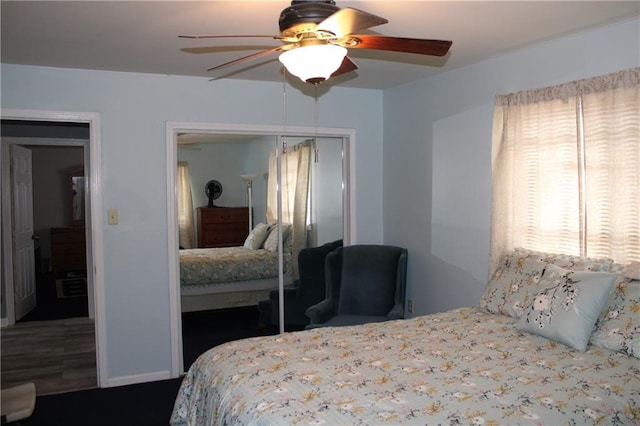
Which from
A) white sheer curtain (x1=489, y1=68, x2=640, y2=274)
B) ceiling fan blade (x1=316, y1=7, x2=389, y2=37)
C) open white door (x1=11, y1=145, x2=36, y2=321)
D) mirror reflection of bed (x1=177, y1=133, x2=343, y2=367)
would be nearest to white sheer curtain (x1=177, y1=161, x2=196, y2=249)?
mirror reflection of bed (x1=177, y1=133, x2=343, y2=367)

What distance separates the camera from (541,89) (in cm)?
310

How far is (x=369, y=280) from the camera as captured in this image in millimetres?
4219

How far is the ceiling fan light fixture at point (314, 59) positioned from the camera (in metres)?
2.00

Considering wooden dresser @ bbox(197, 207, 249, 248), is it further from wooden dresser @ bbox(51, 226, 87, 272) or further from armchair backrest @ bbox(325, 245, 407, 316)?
wooden dresser @ bbox(51, 226, 87, 272)

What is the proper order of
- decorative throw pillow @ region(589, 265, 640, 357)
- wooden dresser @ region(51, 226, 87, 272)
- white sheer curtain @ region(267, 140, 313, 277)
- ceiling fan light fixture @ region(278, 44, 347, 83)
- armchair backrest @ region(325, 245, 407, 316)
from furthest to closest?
wooden dresser @ region(51, 226, 87, 272)
white sheer curtain @ region(267, 140, 313, 277)
armchair backrest @ region(325, 245, 407, 316)
decorative throw pillow @ region(589, 265, 640, 357)
ceiling fan light fixture @ region(278, 44, 347, 83)

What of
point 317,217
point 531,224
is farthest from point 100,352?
point 531,224

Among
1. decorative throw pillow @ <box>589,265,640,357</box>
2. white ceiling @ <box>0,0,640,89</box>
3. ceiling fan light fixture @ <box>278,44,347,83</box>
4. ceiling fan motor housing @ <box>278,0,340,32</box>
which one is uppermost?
white ceiling @ <box>0,0,640,89</box>

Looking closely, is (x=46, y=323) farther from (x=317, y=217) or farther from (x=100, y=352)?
(x=317, y=217)

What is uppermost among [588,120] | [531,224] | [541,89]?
[541,89]

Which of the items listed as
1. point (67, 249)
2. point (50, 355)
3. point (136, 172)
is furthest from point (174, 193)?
point (67, 249)

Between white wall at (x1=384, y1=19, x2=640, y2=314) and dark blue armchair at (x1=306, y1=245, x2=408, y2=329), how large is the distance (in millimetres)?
233

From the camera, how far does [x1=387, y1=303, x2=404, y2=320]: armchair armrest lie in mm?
3844

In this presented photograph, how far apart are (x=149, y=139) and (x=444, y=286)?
98.9 inches

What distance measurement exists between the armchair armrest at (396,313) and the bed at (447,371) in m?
0.81
